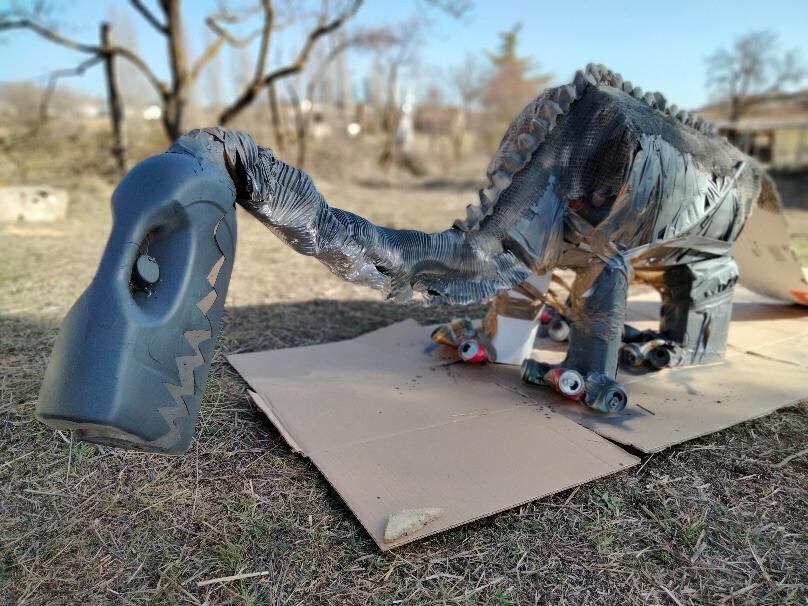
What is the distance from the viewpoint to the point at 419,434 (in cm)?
225

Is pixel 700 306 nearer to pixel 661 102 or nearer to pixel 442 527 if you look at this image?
pixel 661 102

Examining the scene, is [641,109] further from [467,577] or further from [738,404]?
[467,577]

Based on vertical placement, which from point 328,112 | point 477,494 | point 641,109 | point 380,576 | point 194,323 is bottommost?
point 380,576

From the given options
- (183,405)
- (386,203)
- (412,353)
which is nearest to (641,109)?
(412,353)

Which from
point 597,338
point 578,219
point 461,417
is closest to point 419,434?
point 461,417

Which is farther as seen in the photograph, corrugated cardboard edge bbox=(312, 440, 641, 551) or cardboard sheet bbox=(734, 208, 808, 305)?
cardboard sheet bbox=(734, 208, 808, 305)

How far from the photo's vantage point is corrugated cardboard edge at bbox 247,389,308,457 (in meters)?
2.14

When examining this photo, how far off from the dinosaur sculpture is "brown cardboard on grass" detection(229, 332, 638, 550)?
33 centimetres

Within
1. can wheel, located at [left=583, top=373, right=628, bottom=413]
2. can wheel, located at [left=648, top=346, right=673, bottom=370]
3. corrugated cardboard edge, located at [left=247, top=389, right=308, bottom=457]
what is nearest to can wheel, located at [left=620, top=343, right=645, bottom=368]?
can wheel, located at [left=648, top=346, right=673, bottom=370]

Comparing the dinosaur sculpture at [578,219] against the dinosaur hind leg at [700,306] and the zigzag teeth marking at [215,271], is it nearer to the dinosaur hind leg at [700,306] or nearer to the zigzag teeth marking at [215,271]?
the dinosaur hind leg at [700,306]

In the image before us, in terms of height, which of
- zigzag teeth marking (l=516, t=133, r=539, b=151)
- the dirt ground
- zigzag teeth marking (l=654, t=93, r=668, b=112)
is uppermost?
zigzag teeth marking (l=654, t=93, r=668, b=112)

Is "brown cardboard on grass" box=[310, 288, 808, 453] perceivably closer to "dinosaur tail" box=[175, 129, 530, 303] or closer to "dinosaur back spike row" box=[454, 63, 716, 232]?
"dinosaur tail" box=[175, 129, 530, 303]

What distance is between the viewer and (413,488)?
192 cm

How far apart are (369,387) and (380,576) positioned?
105 cm
